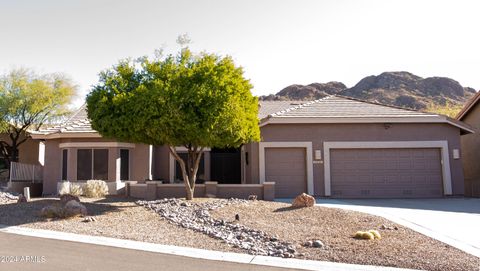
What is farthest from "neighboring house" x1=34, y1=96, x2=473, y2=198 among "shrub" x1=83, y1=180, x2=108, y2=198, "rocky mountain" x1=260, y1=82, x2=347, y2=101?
"rocky mountain" x1=260, y1=82, x2=347, y2=101

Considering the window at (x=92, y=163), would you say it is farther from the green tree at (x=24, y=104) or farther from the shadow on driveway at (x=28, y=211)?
the green tree at (x=24, y=104)

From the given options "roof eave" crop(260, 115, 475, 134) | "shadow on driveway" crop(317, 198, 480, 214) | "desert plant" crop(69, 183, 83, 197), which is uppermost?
"roof eave" crop(260, 115, 475, 134)

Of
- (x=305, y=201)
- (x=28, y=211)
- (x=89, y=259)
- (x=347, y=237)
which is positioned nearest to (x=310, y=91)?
(x=305, y=201)

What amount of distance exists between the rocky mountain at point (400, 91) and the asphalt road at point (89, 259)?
64250mm

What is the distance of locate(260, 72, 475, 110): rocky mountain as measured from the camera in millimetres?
68000

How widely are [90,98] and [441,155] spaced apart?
14.8 meters

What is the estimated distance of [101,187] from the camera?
55.8ft

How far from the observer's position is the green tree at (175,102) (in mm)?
12930

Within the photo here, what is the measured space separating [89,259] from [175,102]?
6.71 m

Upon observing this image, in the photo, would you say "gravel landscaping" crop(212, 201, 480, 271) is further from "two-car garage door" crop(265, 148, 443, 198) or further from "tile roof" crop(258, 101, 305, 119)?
"tile roof" crop(258, 101, 305, 119)

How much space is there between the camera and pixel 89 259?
7.11 m

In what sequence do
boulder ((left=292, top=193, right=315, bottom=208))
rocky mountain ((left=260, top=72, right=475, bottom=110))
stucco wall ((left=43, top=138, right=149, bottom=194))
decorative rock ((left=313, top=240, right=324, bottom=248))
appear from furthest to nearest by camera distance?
rocky mountain ((left=260, top=72, right=475, bottom=110))
stucco wall ((left=43, top=138, right=149, bottom=194))
boulder ((left=292, top=193, right=315, bottom=208))
decorative rock ((left=313, top=240, right=324, bottom=248))

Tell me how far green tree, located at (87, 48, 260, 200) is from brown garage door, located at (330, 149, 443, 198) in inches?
219

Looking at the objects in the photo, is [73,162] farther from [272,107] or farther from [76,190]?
[272,107]
